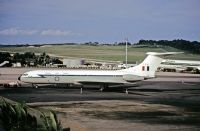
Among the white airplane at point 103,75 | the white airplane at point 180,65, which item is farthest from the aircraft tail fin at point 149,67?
the white airplane at point 180,65

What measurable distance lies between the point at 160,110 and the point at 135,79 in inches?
818

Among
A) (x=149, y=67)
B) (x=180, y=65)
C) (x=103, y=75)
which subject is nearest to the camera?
(x=149, y=67)

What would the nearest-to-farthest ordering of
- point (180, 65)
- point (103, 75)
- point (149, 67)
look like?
point (149, 67), point (103, 75), point (180, 65)

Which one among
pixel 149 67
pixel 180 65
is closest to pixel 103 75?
pixel 149 67

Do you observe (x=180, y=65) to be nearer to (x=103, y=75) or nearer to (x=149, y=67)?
(x=149, y=67)

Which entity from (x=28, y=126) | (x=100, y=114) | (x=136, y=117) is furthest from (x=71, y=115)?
(x=28, y=126)

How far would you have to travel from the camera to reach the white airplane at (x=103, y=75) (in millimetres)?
59906

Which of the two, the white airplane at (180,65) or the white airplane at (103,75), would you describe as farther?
the white airplane at (180,65)

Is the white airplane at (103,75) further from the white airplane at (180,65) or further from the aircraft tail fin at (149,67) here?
the white airplane at (180,65)

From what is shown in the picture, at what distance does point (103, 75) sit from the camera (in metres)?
61.0

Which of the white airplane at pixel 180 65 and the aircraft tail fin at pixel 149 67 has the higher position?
the aircraft tail fin at pixel 149 67

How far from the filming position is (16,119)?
49.6 ft

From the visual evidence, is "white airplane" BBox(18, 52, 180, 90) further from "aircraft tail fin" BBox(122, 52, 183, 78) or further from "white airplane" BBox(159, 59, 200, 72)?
"white airplane" BBox(159, 59, 200, 72)

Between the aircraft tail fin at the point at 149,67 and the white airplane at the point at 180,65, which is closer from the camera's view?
the aircraft tail fin at the point at 149,67
